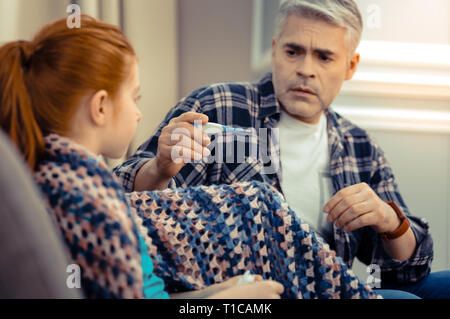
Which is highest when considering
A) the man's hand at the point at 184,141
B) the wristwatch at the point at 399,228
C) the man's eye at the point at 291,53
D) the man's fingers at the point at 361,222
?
the man's eye at the point at 291,53

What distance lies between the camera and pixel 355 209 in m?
1.09

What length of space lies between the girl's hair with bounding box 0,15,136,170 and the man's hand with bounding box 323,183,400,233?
1.75 feet

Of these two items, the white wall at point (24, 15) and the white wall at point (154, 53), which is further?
the white wall at point (154, 53)

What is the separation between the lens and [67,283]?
0.49 m

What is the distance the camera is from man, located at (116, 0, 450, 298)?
4.04 ft

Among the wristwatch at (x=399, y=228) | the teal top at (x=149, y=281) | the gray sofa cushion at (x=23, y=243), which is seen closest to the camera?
the gray sofa cushion at (x=23, y=243)

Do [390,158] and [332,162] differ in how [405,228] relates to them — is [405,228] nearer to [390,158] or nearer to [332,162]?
[332,162]

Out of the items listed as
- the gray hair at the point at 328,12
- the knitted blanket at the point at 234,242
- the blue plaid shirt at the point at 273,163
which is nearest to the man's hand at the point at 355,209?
the blue plaid shirt at the point at 273,163

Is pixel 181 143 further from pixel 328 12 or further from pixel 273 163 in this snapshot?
pixel 328 12

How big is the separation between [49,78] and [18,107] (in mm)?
59

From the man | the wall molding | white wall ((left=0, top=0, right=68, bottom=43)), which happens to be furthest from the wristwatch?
white wall ((left=0, top=0, right=68, bottom=43))

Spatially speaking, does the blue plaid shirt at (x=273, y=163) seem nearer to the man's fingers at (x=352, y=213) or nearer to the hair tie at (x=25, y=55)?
the man's fingers at (x=352, y=213)

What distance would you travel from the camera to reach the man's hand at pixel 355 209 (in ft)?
3.57
